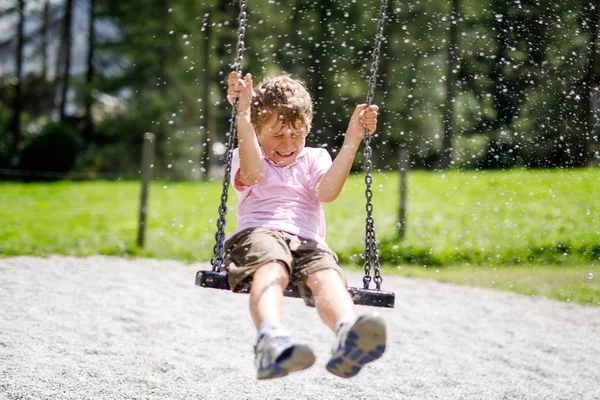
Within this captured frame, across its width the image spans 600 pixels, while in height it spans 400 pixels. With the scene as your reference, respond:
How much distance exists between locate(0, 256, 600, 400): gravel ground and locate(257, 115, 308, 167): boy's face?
127 cm

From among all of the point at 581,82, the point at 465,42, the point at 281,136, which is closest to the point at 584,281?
the point at 281,136

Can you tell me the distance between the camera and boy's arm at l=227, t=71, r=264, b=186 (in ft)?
9.62

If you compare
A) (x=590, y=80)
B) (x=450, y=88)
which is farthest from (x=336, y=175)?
(x=450, y=88)

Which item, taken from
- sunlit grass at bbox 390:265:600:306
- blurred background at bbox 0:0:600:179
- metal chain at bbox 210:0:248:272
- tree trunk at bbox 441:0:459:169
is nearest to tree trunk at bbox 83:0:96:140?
blurred background at bbox 0:0:600:179

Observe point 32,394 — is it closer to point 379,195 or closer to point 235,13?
point 379,195

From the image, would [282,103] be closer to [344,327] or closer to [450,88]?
[344,327]

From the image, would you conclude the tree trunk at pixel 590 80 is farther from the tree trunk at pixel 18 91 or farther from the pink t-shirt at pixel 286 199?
the tree trunk at pixel 18 91

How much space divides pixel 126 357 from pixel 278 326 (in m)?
1.98

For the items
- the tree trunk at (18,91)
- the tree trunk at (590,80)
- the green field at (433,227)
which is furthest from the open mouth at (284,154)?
the tree trunk at (18,91)

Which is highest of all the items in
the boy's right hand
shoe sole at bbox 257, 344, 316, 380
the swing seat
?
the boy's right hand

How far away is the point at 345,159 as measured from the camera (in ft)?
9.57

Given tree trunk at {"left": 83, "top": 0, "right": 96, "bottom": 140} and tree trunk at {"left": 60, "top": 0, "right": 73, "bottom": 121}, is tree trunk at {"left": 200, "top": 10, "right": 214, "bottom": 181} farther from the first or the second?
tree trunk at {"left": 60, "top": 0, "right": 73, "bottom": 121}

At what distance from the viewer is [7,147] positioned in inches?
725

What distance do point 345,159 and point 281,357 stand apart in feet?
3.14
